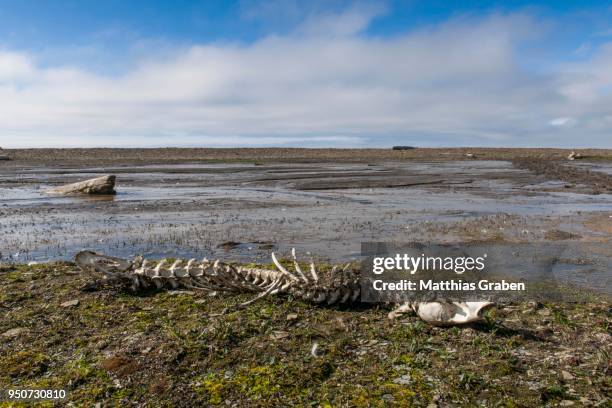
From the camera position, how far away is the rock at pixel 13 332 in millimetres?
5043

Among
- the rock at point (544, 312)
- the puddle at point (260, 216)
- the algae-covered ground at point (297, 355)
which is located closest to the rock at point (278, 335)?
the algae-covered ground at point (297, 355)

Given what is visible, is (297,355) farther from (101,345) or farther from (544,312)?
(544,312)

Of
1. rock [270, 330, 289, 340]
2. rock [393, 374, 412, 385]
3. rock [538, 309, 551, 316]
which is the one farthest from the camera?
rock [538, 309, 551, 316]

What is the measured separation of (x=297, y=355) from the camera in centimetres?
444

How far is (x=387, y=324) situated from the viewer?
5.10m

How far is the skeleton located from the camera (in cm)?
501

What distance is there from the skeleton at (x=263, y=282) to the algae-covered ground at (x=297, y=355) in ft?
0.45

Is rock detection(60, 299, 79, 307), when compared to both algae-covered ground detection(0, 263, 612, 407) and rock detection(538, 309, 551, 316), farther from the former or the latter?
rock detection(538, 309, 551, 316)

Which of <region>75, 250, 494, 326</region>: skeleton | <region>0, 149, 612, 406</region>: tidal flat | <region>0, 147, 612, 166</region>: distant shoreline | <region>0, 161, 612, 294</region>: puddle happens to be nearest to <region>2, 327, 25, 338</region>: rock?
<region>0, 149, 612, 406</region>: tidal flat

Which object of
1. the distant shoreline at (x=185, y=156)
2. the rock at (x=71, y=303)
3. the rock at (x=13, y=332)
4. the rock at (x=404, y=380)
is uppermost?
the distant shoreline at (x=185, y=156)

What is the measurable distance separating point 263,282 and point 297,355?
1.86 m

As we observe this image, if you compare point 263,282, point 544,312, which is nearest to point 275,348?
point 263,282

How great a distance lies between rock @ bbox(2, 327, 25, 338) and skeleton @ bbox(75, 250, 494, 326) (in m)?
1.37

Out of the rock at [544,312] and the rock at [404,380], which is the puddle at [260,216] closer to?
the rock at [544,312]
